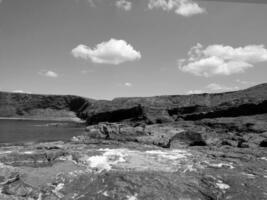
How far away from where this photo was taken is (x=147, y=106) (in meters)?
59.0

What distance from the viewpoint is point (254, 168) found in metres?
8.91

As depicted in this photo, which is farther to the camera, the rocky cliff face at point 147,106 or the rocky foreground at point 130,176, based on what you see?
the rocky cliff face at point 147,106

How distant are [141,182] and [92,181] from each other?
138 centimetres

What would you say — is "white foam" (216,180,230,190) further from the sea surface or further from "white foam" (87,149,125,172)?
the sea surface

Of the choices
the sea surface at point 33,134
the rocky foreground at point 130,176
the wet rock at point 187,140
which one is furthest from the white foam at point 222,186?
the sea surface at point 33,134

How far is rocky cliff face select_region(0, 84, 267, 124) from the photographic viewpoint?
144 ft

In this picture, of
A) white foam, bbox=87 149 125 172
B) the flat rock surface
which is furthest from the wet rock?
white foam, bbox=87 149 125 172

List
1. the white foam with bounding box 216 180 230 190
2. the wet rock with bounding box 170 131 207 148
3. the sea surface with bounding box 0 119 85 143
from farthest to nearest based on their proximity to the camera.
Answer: the sea surface with bounding box 0 119 85 143
the wet rock with bounding box 170 131 207 148
the white foam with bounding box 216 180 230 190

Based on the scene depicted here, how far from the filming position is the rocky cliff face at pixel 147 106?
44.0 meters

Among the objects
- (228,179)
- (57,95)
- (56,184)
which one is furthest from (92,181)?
(57,95)

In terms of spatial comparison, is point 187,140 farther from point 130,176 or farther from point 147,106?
point 147,106

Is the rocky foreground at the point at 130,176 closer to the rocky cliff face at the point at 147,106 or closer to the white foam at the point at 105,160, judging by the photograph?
the white foam at the point at 105,160

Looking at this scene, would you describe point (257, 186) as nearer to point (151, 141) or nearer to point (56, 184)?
point (56, 184)

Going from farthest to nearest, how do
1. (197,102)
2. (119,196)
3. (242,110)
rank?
(197,102) < (242,110) < (119,196)
